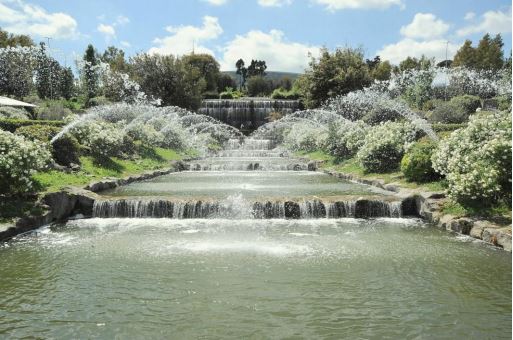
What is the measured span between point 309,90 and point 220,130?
10851mm

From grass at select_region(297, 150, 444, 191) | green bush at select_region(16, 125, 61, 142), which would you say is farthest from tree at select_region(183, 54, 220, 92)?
green bush at select_region(16, 125, 61, 142)

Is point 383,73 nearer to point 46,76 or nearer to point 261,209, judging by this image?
point 46,76

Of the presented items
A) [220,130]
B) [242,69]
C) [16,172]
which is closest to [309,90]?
[220,130]

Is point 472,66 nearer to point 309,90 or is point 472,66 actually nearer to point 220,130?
point 309,90

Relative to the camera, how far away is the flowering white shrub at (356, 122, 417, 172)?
19375mm

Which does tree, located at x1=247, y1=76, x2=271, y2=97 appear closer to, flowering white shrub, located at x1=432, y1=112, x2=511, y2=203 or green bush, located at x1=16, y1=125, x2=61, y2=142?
green bush, located at x1=16, y1=125, x2=61, y2=142

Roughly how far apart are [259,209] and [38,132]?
34.7 ft

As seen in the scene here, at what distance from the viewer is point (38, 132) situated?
18188 mm

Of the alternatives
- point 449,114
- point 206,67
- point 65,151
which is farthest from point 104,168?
point 206,67

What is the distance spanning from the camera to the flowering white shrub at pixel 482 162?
A: 34.7 feet

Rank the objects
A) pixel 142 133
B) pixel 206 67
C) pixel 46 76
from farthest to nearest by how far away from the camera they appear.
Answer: pixel 206 67 < pixel 46 76 < pixel 142 133

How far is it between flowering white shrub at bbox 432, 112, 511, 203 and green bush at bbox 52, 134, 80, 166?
14.1 metres

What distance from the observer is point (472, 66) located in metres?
71.9

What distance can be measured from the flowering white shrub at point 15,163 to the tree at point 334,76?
39.4 m
